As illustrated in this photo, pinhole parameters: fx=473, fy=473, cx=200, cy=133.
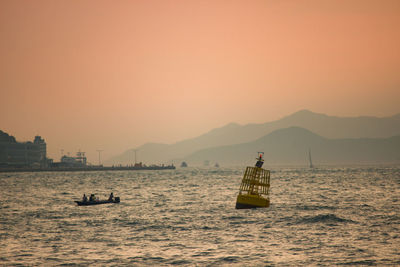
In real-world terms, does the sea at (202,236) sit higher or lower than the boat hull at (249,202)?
lower

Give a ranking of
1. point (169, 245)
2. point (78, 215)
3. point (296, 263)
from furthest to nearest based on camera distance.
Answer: point (78, 215)
point (169, 245)
point (296, 263)

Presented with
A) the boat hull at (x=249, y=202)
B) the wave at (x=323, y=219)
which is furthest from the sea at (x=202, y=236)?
the boat hull at (x=249, y=202)

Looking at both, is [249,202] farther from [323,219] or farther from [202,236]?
A: [202,236]

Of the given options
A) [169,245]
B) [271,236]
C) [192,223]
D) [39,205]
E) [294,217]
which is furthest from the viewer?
[39,205]

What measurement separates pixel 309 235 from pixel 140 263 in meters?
16.5

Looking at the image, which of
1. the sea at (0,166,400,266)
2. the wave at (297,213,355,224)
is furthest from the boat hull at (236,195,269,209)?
the wave at (297,213,355,224)

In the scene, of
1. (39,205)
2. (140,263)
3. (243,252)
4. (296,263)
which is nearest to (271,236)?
(243,252)

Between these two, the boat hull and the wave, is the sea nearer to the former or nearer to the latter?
the wave

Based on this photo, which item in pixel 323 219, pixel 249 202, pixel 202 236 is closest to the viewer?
pixel 202 236

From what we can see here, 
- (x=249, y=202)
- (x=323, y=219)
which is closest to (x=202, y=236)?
(x=323, y=219)

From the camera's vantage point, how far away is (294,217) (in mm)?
52625

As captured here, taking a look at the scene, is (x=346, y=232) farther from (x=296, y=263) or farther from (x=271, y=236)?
(x=296, y=263)

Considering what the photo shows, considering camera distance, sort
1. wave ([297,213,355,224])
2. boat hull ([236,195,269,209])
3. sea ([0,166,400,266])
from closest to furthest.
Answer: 1. sea ([0,166,400,266])
2. wave ([297,213,355,224])
3. boat hull ([236,195,269,209])

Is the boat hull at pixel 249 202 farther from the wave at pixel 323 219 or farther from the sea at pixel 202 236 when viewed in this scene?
the wave at pixel 323 219
